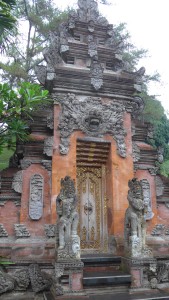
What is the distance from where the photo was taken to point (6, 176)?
736 centimetres

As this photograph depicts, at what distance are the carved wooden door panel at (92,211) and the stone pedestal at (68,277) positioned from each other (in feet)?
6.57

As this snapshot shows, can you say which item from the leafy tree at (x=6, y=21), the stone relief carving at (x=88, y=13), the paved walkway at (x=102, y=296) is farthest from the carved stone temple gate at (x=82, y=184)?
the leafy tree at (x=6, y=21)

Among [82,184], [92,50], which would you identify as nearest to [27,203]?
[82,184]

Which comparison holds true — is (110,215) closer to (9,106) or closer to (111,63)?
(9,106)

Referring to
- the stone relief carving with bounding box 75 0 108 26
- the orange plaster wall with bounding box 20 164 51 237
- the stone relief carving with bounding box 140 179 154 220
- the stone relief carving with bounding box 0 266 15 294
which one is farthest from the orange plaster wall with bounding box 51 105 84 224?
the stone relief carving with bounding box 75 0 108 26

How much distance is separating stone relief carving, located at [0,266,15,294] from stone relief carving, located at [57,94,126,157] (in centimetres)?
357

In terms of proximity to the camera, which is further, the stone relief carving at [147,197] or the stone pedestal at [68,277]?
the stone relief carving at [147,197]

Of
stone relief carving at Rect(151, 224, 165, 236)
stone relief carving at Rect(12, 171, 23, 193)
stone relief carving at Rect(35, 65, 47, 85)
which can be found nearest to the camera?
stone relief carving at Rect(12, 171, 23, 193)

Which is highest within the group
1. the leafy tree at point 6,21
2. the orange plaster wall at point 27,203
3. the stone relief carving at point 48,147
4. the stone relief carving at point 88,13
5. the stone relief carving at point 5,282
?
the stone relief carving at point 88,13

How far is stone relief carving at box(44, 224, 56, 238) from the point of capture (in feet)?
22.8

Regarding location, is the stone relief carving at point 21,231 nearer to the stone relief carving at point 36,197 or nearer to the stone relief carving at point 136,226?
the stone relief carving at point 36,197

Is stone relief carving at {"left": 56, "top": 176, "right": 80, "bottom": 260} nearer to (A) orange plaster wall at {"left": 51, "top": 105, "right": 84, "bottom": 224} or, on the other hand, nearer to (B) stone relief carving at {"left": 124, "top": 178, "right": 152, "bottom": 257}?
(A) orange plaster wall at {"left": 51, "top": 105, "right": 84, "bottom": 224}

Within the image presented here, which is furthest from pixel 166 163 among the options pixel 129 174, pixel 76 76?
pixel 76 76

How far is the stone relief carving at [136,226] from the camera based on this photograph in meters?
6.30
